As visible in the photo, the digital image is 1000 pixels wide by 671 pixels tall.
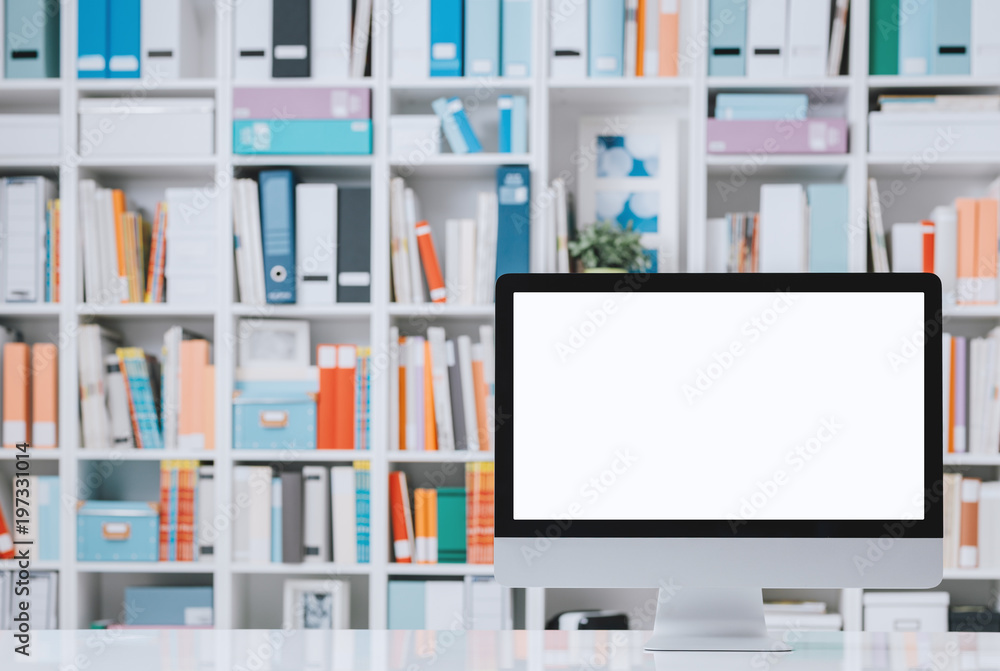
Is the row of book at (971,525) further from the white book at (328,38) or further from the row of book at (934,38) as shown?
the white book at (328,38)

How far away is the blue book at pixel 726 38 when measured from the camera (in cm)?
244

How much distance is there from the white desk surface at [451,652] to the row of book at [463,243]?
1344mm

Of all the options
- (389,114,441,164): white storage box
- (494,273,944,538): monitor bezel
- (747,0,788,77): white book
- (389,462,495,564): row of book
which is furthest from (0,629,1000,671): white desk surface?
(747,0,788,77): white book

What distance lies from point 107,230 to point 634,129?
1.57 meters

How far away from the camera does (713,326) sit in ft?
3.77

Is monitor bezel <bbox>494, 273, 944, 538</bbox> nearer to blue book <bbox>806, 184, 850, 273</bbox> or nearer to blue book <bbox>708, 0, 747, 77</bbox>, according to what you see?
blue book <bbox>806, 184, 850, 273</bbox>

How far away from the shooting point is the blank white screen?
1.12m

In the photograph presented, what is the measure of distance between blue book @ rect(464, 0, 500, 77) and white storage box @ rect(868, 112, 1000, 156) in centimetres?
107

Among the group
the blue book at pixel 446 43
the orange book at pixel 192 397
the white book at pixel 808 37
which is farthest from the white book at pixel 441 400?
the white book at pixel 808 37

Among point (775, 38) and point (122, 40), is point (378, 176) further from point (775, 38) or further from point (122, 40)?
point (775, 38)

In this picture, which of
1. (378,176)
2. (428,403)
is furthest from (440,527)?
(378,176)

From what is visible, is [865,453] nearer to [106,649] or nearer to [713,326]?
[713,326]

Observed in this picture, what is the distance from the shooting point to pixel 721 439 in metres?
1.13

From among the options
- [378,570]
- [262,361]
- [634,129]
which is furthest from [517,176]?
[378,570]
